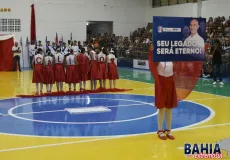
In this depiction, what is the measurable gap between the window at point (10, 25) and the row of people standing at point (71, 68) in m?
12.4

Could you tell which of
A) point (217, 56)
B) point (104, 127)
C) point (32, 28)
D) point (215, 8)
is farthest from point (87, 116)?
point (32, 28)

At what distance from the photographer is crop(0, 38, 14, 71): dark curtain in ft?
71.6

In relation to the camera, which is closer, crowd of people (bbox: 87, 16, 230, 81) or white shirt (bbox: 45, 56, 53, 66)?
white shirt (bbox: 45, 56, 53, 66)

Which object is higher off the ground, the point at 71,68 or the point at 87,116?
the point at 71,68

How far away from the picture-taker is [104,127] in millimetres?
7695

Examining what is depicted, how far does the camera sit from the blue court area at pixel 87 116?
24.4ft

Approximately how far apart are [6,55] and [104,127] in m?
15.8

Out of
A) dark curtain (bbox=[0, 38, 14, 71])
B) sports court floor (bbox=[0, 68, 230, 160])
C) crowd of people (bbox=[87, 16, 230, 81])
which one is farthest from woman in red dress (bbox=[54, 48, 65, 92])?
dark curtain (bbox=[0, 38, 14, 71])

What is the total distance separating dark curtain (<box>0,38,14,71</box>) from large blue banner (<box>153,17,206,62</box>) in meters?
17.0

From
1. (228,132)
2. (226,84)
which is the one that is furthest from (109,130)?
(226,84)

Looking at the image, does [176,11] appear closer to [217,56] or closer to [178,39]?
[217,56]

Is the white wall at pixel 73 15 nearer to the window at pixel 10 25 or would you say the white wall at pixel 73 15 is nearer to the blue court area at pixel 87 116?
the window at pixel 10 25

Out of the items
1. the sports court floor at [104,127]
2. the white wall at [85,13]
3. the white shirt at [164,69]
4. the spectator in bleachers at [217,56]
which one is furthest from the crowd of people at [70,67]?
the white wall at [85,13]

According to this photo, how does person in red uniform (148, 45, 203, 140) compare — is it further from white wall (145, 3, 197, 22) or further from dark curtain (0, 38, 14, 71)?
white wall (145, 3, 197, 22)
